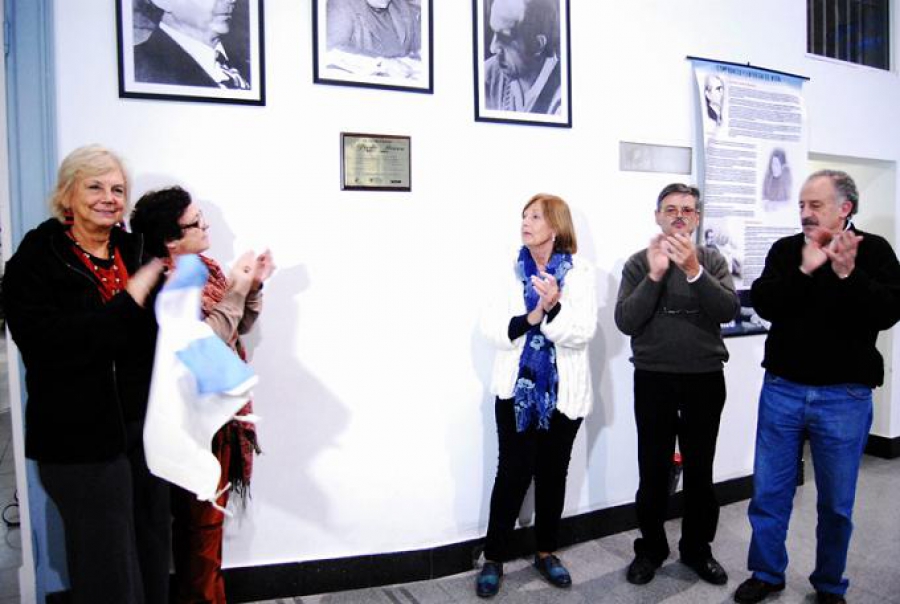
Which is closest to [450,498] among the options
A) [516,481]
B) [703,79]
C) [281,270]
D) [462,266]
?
[516,481]

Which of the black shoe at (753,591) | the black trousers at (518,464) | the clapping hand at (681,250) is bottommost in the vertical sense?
the black shoe at (753,591)

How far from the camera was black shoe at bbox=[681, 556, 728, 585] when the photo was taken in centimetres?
242

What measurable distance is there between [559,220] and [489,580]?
4.50 ft

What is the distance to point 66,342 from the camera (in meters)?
1.42

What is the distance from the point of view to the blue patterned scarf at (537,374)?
229 cm

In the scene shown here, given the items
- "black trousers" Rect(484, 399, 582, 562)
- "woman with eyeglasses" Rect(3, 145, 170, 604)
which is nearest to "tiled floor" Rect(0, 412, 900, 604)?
"black trousers" Rect(484, 399, 582, 562)

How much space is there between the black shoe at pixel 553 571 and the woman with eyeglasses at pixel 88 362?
1.46 metres

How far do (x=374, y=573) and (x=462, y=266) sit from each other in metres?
1.25

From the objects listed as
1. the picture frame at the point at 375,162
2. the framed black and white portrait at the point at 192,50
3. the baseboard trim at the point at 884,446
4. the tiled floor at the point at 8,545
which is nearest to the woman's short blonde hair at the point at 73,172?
the framed black and white portrait at the point at 192,50

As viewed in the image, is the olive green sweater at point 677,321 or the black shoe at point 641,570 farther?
the black shoe at point 641,570

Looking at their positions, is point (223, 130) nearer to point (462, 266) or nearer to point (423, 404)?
point (462, 266)

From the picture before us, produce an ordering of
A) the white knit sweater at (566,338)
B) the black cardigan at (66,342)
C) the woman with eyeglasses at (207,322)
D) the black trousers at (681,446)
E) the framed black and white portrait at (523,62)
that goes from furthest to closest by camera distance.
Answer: the framed black and white portrait at (523,62) < the black trousers at (681,446) < the white knit sweater at (566,338) < the woman with eyeglasses at (207,322) < the black cardigan at (66,342)

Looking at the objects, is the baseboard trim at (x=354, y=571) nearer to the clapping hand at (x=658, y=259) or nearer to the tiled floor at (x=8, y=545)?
the tiled floor at (x=8, y=545)

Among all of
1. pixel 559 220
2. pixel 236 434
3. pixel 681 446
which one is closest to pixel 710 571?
pixel 681 446
